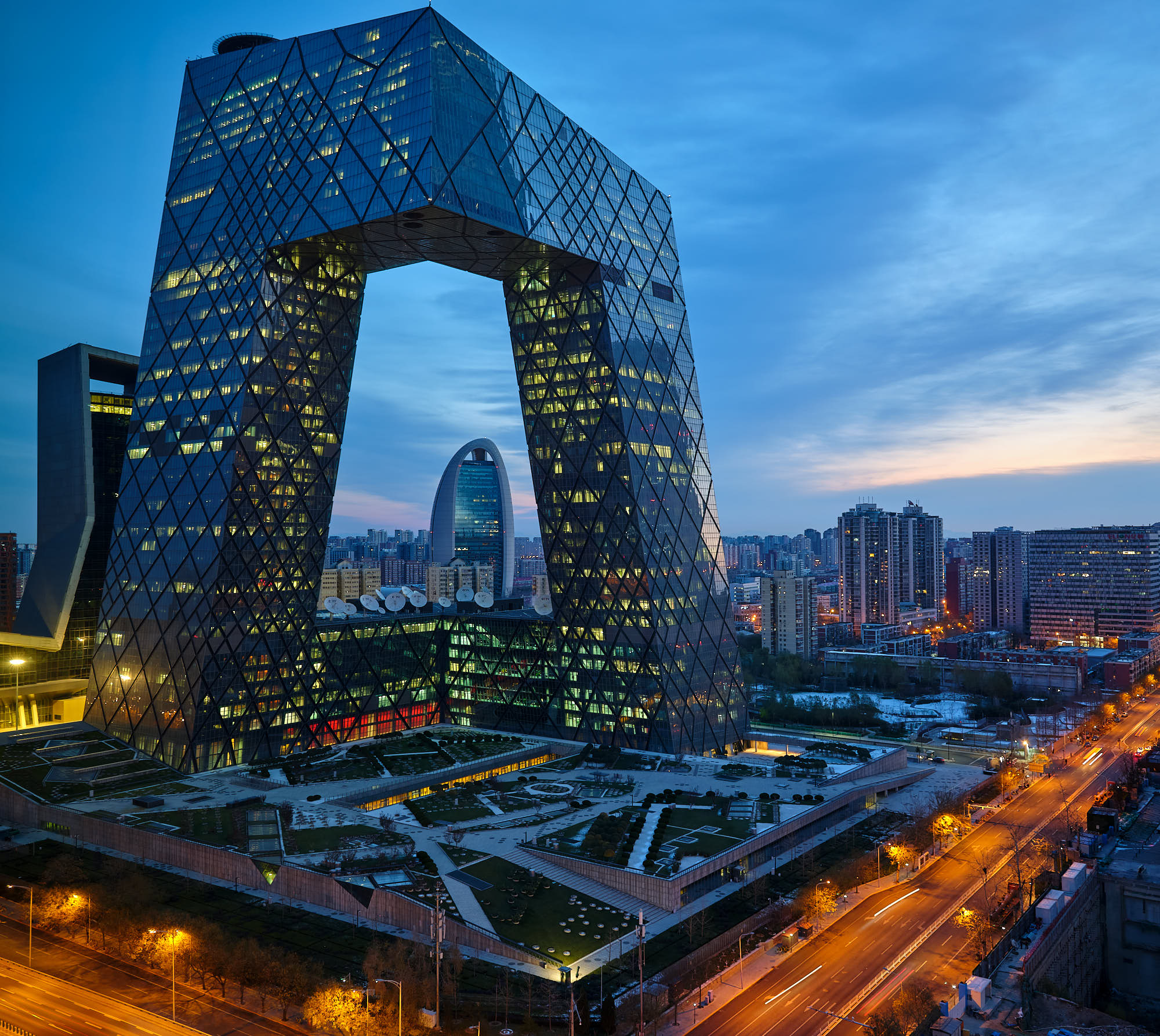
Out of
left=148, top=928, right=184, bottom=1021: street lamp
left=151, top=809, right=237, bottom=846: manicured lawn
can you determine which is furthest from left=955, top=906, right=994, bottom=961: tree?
left=151, top=809, right=237, bottom=846: manicured lawn

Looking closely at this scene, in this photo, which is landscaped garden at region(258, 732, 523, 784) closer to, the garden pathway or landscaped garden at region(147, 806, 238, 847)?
landscaped garden at region(147, 806, 238, 847)

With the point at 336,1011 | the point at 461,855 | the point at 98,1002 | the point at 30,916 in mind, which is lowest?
the point at 98,1002

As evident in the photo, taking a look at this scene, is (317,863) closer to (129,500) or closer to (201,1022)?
(201,1022)

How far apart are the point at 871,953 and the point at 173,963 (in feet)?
138

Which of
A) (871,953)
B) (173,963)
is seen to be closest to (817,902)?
(871,953)

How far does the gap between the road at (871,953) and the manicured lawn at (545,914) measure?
32.0 ft

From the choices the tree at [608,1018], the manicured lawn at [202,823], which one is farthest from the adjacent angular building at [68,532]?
the tree at [608,1018]

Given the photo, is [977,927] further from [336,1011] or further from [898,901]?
[336,1011]

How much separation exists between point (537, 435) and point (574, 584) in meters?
19.3

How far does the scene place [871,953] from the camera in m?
57.5

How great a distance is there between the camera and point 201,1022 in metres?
48.1

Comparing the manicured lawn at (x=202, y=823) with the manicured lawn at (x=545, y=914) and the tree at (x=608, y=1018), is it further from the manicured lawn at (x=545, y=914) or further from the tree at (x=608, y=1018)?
the tree at (x=608, y=1018)

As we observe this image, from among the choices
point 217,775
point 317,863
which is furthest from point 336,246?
point 317,863

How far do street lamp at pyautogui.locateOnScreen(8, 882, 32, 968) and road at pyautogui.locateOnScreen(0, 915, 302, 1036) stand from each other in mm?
303
